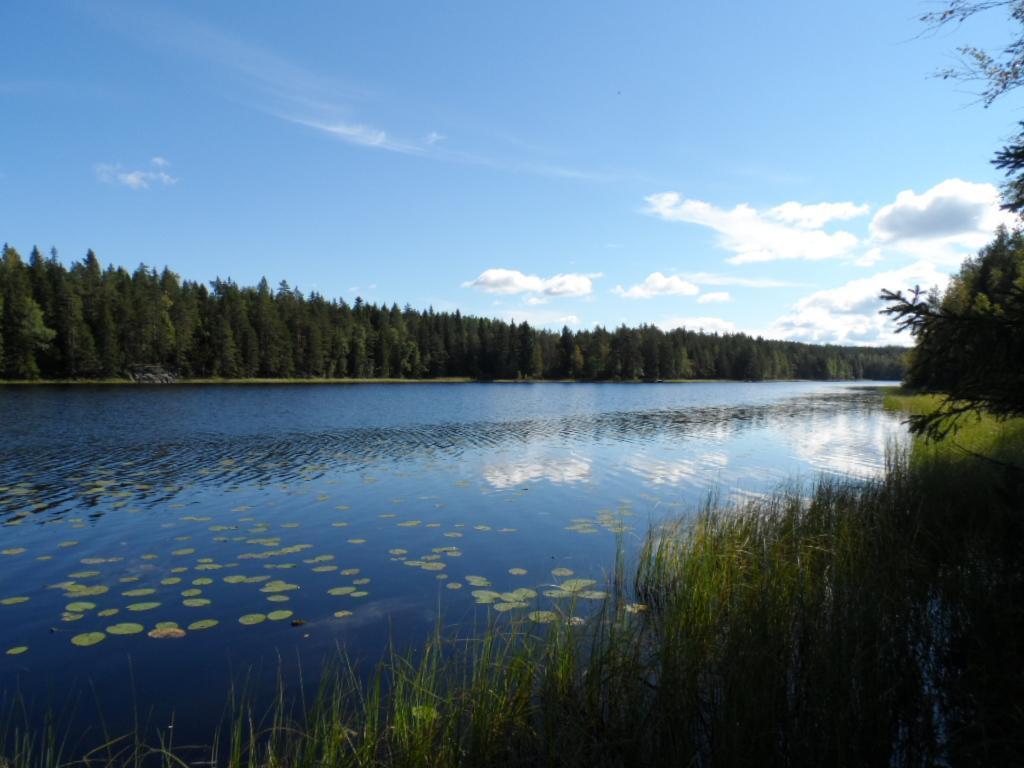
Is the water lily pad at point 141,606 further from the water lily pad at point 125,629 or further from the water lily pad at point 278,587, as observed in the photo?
the water lily pad at point 278,587

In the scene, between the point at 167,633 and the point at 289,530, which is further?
the point at 289,530

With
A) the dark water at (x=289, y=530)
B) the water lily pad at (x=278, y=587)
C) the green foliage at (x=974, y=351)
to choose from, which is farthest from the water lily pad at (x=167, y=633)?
the green foliage at (x=974, y=351)

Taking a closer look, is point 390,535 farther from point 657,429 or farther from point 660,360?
point 660,360

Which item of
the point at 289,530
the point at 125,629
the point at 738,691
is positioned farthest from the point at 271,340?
the point at 738,691

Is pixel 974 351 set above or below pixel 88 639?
above

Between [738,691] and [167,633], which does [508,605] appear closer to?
[738,691]

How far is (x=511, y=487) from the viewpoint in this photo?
19203mm

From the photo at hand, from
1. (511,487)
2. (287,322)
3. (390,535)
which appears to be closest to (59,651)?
(390,535)

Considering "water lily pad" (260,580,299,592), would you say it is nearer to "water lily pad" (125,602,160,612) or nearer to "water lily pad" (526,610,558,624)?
"water lily pad" (125,602,160,612)

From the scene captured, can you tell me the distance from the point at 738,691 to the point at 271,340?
112m

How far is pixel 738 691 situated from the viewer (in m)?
4.72

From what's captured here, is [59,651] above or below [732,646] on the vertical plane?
below

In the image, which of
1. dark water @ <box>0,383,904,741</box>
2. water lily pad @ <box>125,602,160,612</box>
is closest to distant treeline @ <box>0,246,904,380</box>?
dark water @ <box>0,383,904,741</box>

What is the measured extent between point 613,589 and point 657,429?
2871 cm
